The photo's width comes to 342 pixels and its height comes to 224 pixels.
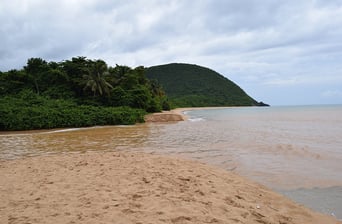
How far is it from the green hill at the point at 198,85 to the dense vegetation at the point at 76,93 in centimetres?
6196

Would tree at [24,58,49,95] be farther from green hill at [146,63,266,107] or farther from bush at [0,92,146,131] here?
green hill at [146,63,266,107]

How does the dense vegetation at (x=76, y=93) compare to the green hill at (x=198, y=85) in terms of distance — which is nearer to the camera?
the dense vegetation at (x=76, y=93)

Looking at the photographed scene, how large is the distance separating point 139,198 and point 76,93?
118ft

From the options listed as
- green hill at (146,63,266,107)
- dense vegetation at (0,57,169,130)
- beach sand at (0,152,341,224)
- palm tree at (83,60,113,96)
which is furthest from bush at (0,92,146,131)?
green hill at (146,63,266,107)

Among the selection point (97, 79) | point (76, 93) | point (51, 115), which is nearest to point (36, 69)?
point (76, 93)

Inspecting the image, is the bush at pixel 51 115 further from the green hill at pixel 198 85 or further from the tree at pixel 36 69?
the green hill at pixel 198 85

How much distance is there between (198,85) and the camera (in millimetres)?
129750

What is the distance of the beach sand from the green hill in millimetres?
93457

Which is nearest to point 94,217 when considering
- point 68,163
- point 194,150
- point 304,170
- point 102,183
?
point 102,183

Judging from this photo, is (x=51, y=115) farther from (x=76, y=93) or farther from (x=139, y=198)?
(x=139, y=198)

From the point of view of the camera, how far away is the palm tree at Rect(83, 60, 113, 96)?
113 ft

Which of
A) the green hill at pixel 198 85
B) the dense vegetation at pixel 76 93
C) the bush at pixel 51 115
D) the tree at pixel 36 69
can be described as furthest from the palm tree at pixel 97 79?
the green hill at pixel 198 85

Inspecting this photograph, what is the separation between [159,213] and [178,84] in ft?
426

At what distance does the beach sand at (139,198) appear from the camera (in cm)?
369
